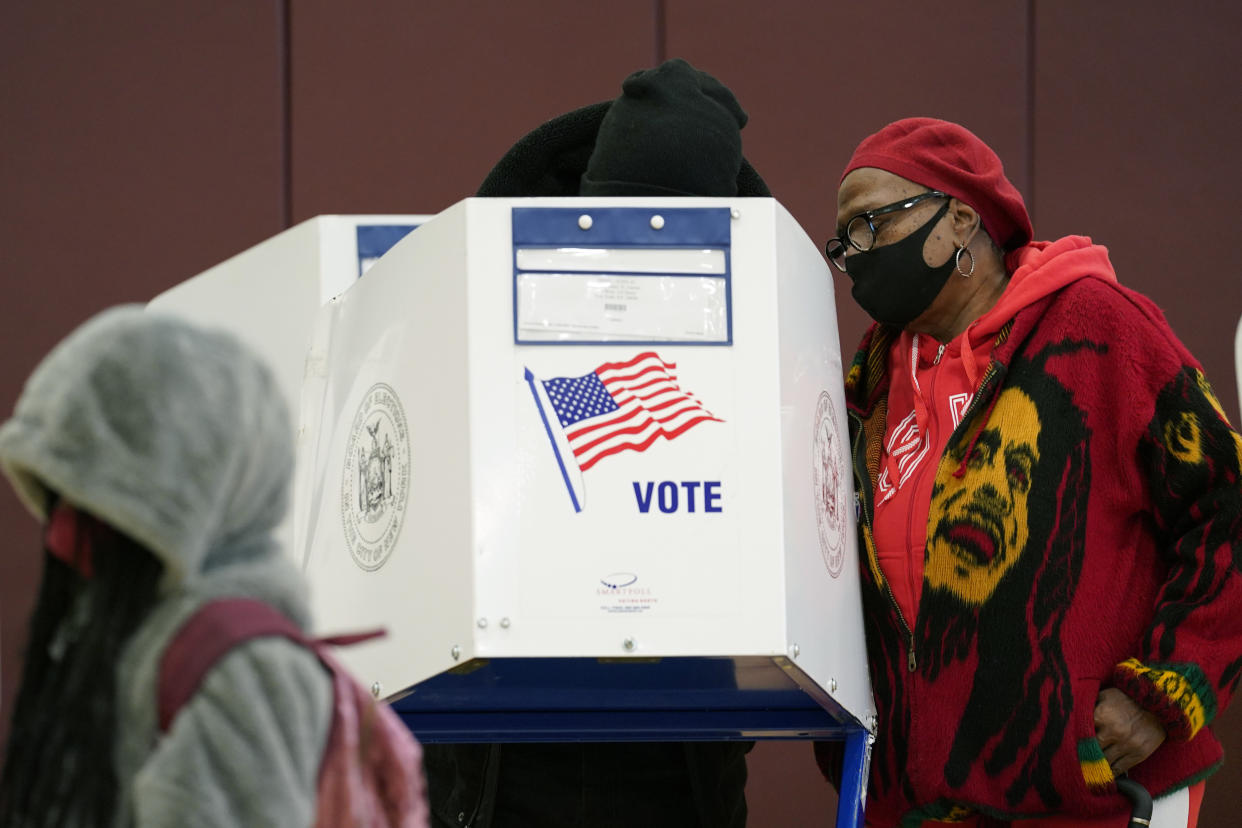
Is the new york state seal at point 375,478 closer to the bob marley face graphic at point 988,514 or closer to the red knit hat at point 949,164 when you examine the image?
the bob marley face graphic at point 988,514

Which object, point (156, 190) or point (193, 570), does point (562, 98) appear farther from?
point (193, 570)

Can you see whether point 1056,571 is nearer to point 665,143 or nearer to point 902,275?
point 902,275

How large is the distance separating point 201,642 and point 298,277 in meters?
1.16

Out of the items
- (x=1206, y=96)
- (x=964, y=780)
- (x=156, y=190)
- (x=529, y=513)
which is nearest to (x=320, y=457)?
(x=529, y=513)

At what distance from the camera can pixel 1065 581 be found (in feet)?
5.80

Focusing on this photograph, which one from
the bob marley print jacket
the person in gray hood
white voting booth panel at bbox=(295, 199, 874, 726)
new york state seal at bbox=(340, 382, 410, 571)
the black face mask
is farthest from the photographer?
the black face mask

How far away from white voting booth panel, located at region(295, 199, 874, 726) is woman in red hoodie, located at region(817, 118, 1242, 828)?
175 millimetres

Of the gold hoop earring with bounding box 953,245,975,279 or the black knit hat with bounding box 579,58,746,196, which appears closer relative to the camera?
the black knit hat with bounding box 579,58,746,196

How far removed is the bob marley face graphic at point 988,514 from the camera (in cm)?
179

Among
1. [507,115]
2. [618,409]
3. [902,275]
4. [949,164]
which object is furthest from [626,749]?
[507,115]

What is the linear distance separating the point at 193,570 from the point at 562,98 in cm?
225

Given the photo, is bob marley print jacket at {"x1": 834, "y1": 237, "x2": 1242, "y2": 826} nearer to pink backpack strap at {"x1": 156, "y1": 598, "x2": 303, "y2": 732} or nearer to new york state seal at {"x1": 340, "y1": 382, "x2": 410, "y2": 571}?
new york state seal at {"x1": 340, "y1": 382, "x2": 410, "y2": 571}

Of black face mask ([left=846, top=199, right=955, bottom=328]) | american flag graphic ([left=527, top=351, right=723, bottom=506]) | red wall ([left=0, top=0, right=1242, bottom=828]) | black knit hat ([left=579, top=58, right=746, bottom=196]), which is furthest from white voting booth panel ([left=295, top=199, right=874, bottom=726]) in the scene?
red wall ([left=0, top=0, right=1242, bottom=828])

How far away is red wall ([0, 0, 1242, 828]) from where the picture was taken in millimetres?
3055
